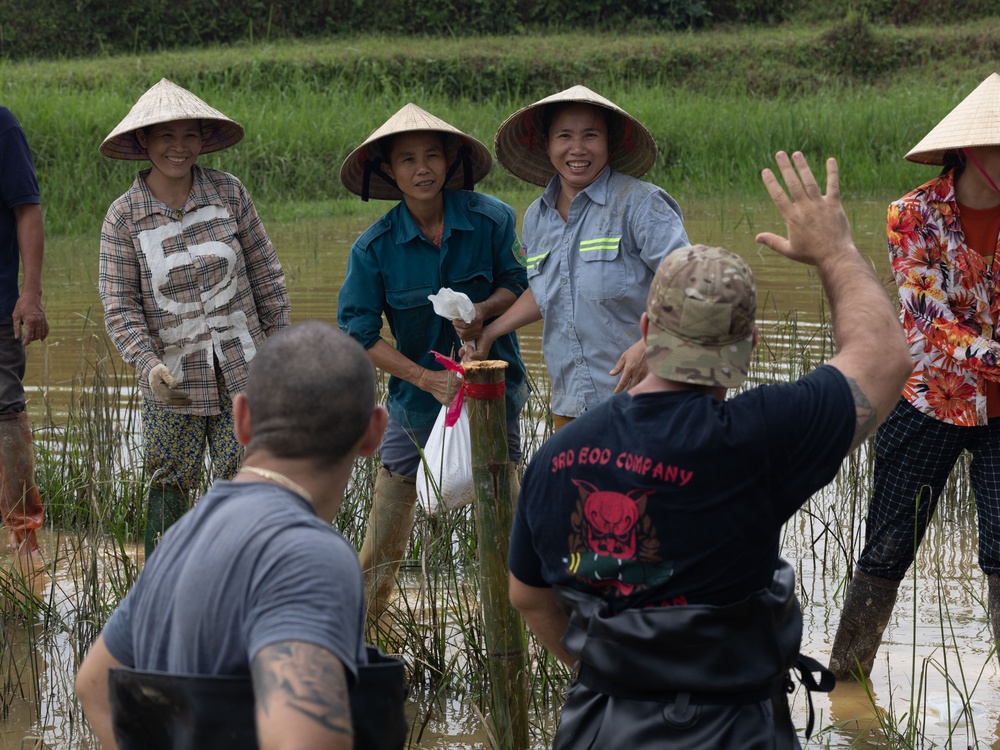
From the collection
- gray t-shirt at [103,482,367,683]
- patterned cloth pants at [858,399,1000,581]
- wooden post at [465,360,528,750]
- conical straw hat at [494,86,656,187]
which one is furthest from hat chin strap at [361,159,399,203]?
gray t-shirt at [103,482,367,683]

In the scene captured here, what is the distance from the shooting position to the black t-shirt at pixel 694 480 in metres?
2.00

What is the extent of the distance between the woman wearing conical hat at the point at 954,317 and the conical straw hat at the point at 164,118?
2.26 meters

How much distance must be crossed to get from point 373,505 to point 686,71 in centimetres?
1892

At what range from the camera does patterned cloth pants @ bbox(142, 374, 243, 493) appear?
4336mm

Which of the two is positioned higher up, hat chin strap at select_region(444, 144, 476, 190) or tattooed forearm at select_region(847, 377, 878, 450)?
hat chin strap at select_region(444, 144, 476, 190)

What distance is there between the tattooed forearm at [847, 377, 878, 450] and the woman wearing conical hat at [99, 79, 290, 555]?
2.58 meters

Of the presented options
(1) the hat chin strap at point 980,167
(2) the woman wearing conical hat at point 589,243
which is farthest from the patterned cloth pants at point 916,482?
(2) the woman wearing conical hat at point 589,243

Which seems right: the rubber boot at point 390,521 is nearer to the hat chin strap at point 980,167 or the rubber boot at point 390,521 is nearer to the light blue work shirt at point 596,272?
the light blue work shirt at point 596,272

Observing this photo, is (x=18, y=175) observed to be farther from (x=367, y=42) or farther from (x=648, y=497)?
(x=367, y=42)

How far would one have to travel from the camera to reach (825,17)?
83.1 feet

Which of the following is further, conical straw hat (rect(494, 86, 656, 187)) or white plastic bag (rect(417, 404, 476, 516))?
conical straw hat (rect(494, 86, 656, 187))

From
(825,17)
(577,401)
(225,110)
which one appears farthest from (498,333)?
(825,17)

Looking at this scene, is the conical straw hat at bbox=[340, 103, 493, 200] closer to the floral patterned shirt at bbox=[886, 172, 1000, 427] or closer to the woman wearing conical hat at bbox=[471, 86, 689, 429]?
the woman wearing conical hat at bbox=[471, 86, 689, 429]

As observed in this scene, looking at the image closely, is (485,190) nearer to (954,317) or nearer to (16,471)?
(16,471)
